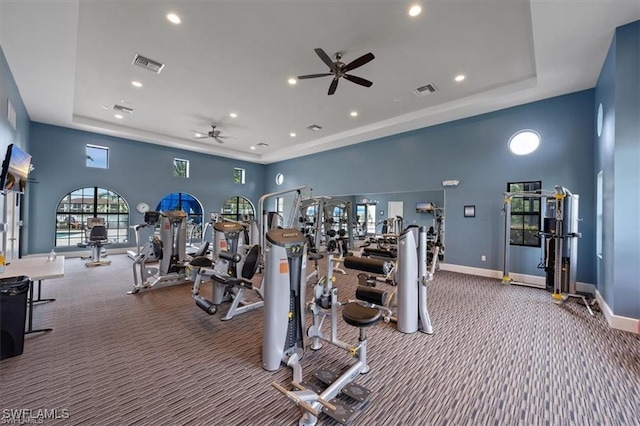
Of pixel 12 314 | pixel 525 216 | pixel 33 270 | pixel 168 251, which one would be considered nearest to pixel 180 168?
pixel 168 251

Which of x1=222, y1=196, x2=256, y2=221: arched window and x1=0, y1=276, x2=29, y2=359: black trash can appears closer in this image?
x1=0, y1=276, x2=29, y2=359: black trash can

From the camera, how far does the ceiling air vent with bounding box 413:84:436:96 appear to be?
536cm

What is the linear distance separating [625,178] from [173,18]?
6.14 meters

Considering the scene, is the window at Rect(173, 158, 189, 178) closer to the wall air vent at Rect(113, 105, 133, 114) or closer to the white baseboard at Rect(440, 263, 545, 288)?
the wall air vent at Rect(113, 105, 133, 114)

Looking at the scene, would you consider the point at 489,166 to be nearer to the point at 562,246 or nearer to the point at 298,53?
the point at 562,246

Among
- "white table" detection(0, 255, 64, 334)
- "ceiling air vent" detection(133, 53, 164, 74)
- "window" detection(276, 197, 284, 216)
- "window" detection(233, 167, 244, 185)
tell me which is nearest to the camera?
"white table" detection(0, 255, 64, 334)

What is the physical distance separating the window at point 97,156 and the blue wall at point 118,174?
0.44 feet

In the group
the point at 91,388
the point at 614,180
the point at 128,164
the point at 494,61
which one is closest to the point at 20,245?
the point at 128,164

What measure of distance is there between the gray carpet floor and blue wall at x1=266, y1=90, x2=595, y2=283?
2.28 meters

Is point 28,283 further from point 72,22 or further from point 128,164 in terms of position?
point 128,164

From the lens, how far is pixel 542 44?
146 inches

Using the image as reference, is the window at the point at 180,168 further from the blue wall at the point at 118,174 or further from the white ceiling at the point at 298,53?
the white ceiling at the point at 298,53

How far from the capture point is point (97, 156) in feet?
28.1

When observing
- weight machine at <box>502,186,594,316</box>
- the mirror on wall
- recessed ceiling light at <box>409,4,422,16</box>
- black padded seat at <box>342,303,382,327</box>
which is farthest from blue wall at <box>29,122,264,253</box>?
weight machine at <box>502,186,594,316</box>
